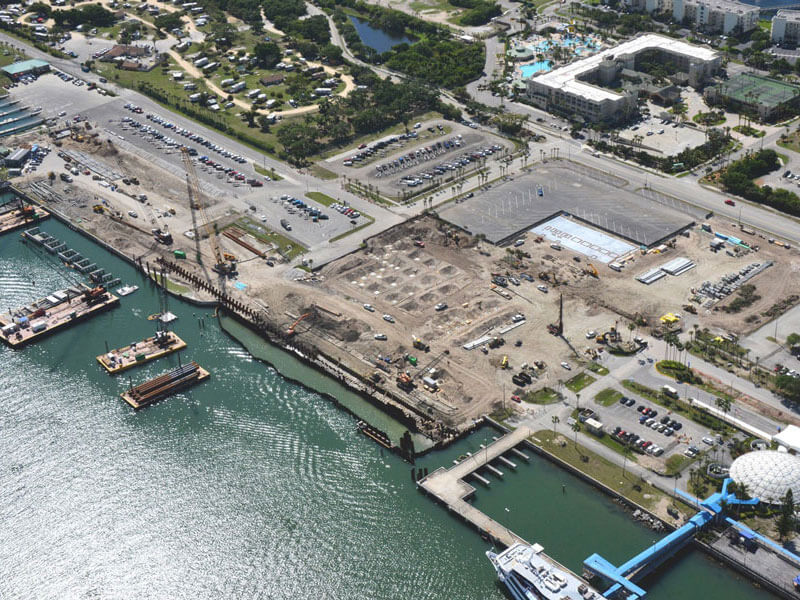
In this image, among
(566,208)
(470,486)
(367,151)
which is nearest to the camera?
(470,486)

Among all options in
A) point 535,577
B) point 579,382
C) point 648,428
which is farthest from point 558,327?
→ point 535,577

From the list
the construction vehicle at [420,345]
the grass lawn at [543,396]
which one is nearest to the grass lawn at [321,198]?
→ the construction vehicle at [420,345]

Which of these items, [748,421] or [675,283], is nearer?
[748,421]

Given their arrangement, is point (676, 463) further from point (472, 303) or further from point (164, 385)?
point (164, 385)

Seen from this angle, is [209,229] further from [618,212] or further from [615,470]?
[615,470]

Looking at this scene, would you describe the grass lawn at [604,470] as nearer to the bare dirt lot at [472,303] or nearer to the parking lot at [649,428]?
the parking lot at [649,428]

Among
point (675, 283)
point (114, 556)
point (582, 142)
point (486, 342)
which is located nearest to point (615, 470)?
point (486, 342)

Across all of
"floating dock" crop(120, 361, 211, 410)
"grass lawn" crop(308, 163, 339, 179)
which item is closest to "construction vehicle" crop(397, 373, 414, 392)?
"floating dock" crop(120, 361, 211, 410)
